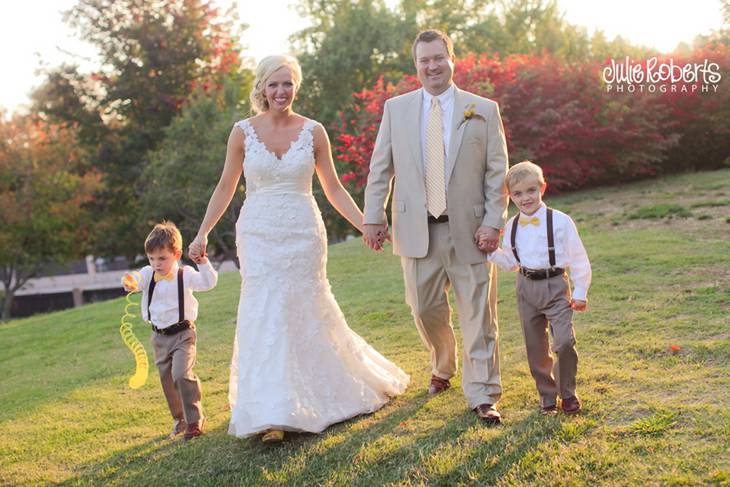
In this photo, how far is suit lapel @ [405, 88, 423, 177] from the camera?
474 centimetres

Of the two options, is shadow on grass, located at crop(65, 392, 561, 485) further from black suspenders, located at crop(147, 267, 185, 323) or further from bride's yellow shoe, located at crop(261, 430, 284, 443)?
black suspenders, located at crop(147, 267, 185, 323)

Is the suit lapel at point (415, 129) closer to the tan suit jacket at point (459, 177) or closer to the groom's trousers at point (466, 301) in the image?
the tan suit jacket at point (459, 177)

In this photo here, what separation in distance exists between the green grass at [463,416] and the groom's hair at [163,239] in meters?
1.27

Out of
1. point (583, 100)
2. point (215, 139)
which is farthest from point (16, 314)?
point (583, 100)

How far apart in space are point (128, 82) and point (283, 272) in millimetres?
21942

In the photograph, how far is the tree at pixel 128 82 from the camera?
24.6 m

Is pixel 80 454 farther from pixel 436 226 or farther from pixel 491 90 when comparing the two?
pixel 491 90

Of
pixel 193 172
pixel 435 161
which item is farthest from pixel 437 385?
pixel 193 172

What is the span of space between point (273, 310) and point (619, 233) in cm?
753

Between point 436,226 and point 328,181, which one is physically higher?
point 328,181

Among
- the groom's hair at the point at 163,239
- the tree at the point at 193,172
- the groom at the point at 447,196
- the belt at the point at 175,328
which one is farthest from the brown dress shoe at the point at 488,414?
the tree at the point at 193,172

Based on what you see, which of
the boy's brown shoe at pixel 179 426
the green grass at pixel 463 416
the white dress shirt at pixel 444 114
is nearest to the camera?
the green grass at pixel 463 416

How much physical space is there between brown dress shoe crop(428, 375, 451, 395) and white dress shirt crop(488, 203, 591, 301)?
1.27 metres

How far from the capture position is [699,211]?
11383mm
